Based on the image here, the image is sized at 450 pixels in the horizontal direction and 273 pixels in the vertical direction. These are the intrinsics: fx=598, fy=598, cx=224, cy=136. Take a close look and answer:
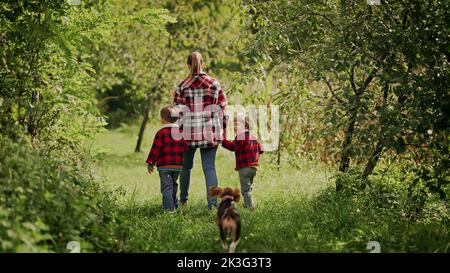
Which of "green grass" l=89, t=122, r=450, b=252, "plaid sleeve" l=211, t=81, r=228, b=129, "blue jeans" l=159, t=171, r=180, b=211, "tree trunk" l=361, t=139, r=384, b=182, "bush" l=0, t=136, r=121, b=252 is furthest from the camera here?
"plaid sleeve" l=211, t=81, r=228, b=129

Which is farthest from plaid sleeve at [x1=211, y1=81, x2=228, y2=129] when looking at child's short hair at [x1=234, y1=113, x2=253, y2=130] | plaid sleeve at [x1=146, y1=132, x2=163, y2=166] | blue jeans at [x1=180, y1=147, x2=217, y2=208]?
plaid sleeve at [x1=146, y1=132, x2=163, y2=166]

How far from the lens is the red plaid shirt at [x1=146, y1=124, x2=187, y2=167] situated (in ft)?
22.7

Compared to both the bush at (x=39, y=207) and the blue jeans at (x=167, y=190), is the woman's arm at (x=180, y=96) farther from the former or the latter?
the bush at (x=39, y=207)

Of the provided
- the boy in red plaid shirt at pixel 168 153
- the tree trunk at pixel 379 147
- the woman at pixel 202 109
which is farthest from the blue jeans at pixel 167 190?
the tree trunk at pixel 379 147

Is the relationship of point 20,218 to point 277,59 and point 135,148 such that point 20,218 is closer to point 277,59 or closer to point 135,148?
point 277,59

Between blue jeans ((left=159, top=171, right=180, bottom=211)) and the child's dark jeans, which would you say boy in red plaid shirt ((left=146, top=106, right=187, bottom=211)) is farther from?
the child's dark jeans

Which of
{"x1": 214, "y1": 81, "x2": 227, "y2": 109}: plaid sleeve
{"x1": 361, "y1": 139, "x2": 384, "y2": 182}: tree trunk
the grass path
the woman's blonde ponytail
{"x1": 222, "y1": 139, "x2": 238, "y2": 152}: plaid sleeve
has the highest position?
the woman's blonde ponytail

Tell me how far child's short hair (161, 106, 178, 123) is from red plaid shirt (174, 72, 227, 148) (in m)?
0.09

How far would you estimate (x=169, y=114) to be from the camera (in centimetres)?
693

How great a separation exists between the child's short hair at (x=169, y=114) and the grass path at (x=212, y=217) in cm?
89

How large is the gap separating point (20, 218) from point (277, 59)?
415 cm

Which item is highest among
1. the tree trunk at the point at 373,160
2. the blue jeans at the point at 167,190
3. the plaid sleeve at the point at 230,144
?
the plaid sleeve at the point at 230,144

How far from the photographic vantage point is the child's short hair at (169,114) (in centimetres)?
693
